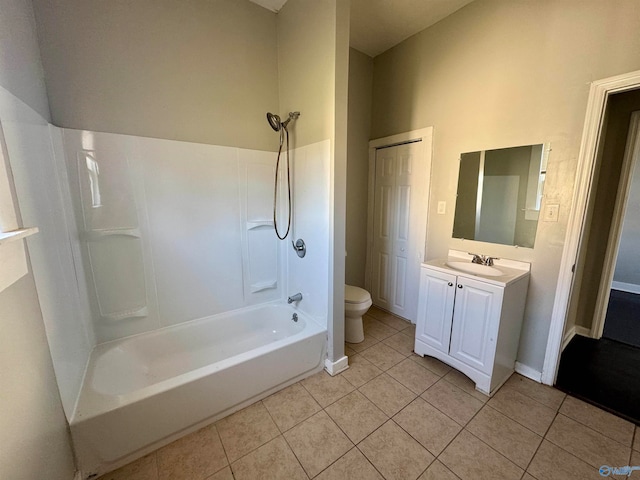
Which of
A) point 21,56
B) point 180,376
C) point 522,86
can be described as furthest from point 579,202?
point 21,56

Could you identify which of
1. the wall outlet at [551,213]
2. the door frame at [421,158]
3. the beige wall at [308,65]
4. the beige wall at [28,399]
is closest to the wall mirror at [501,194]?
the wall outlet at [551,213]

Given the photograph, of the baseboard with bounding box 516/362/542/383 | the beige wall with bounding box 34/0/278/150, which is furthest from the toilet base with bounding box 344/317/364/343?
the beige wall with bounding box 34/0/278/150

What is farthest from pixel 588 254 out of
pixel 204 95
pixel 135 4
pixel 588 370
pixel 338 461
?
pixel 135 4

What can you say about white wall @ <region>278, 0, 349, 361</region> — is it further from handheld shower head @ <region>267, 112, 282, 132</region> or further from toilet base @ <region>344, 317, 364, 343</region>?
toilet base @ <region>344, 317, 364, 343</region>

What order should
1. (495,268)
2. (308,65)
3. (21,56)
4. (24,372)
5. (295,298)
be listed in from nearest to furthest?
(24,372), (21,56), (308,65), (495,268), (295,298)

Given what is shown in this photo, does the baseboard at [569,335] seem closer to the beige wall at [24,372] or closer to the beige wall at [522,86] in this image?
the beige wall at [522,86]

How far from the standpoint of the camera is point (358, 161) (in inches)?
113

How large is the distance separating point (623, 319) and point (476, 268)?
2312 mm

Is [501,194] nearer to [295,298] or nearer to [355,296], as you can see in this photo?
[355,296]

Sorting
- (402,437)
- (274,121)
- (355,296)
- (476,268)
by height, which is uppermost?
(274,121)

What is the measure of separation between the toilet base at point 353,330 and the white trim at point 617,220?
88.2 inches

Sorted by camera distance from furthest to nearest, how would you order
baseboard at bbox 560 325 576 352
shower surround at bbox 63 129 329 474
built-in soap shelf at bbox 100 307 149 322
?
1. baseboard at bbox 560 325 576 352
2. built-in soap shelf at bbox 100 307 149 322
3. shower surround at bbox 63 129 329 474

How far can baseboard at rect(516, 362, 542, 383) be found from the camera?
6.19 feet

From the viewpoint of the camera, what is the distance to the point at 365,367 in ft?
6.77
